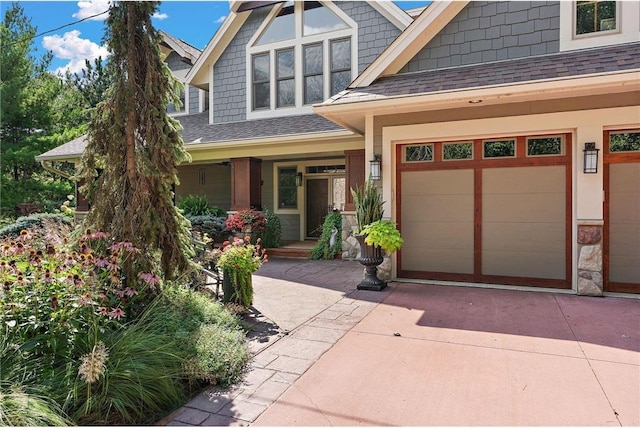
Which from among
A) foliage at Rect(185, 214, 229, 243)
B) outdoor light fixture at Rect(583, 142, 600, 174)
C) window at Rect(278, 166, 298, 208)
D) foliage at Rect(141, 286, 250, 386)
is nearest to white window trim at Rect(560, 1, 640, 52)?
outdoor light fixture at Rect(583, 142, 600, 174)

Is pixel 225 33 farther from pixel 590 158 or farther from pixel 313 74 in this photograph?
pixel 590 158

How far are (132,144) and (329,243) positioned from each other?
6.38 m

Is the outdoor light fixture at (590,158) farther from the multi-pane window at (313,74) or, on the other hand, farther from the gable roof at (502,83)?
the multi-pane window at (313,74)

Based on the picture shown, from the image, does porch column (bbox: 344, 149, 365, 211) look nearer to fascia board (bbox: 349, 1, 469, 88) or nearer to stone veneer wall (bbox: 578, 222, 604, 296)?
fascia board (bbox: 349, 1, 469, 88)

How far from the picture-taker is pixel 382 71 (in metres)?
7.21

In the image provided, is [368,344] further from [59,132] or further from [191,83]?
[59,132]

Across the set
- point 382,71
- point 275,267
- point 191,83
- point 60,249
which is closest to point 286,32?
point 191,83

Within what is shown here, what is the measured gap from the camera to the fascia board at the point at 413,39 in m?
6.74

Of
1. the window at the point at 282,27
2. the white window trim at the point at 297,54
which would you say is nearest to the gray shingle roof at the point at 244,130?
the white window trim at the point at 297,54

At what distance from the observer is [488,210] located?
22.0 ft

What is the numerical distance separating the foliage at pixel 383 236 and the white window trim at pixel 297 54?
527 centimetres

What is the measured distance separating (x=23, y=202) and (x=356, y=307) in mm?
16953

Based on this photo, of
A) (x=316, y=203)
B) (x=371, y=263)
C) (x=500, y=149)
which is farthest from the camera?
(x=316, y=203)

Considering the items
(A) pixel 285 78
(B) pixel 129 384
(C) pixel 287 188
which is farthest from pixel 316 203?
(B) pixel 129 384
